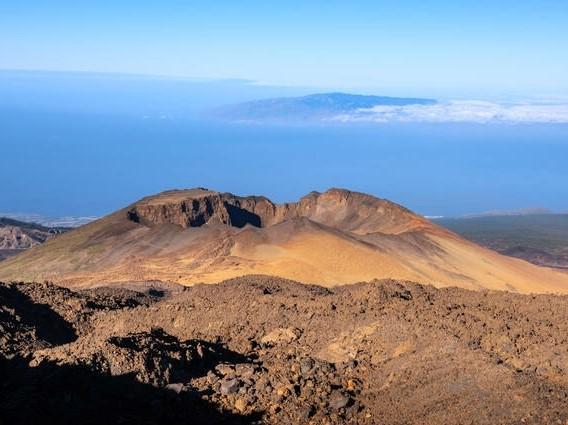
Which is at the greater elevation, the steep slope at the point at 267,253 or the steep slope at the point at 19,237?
the steep slope at the point at 267,253

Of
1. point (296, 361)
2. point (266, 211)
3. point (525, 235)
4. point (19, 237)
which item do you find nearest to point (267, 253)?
point (266, 211)

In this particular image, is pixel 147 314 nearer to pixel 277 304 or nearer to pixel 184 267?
pixel 277 304

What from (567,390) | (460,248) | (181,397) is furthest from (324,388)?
(460,248)

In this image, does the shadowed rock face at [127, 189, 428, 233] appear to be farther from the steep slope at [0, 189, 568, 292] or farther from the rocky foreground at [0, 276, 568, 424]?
the rocky foreground at [0, 276, 568, 424]

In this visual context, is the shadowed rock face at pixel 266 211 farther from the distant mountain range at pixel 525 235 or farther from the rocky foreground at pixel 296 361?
the rocky foreground at pixel 296 361

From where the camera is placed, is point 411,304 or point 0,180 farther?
point 0,180

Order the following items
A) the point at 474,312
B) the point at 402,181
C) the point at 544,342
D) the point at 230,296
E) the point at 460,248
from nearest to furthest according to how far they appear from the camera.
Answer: the point at 544,342
the point at 474,312
the point at 230,296
the point at 460,248
the point at 402,181

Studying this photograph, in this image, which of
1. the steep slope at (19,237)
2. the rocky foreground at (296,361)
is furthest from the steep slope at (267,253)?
the steep slope at (19,237)
